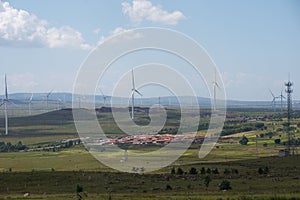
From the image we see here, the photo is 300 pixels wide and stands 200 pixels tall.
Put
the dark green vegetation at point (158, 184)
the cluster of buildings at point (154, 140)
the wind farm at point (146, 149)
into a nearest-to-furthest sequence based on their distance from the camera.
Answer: the dark green vegetation at point (158, 184), the wind farm at point (146, 149), the cluster of buildings at point (154, 140)

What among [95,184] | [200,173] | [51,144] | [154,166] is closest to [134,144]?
[51,144]

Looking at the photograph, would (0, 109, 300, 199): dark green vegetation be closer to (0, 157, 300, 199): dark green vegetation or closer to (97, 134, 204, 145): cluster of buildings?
(0, 157, 300, 199): dark green vegetation

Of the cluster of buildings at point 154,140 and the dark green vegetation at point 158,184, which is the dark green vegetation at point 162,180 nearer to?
the dark green vegetation at point 158,184

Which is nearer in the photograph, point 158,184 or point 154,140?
point 158,184

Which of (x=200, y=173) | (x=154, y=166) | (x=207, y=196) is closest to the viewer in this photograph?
(x=207, y=196)

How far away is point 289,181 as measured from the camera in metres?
40.8

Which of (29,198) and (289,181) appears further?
(289,181)

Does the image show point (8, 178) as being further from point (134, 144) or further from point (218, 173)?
point (134, 144)

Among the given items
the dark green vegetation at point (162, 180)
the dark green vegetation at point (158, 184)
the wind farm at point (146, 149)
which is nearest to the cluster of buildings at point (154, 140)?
the wind farm at point (146, 149)

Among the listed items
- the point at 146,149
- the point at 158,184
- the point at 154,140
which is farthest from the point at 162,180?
the point at 154,140

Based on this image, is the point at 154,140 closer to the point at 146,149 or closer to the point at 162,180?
the point at 146,149

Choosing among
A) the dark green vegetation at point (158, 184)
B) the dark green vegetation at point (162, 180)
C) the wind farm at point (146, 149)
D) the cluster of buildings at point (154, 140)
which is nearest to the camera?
the dark green vegetation at point (158, 184)

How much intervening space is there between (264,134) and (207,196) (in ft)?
257

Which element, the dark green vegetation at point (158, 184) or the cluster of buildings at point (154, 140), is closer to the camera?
the dark green vegetation at point (158, 184)
